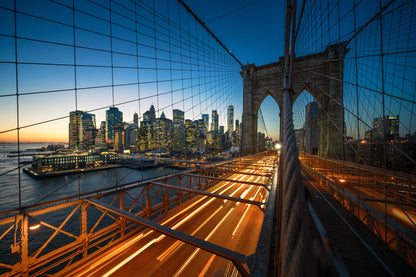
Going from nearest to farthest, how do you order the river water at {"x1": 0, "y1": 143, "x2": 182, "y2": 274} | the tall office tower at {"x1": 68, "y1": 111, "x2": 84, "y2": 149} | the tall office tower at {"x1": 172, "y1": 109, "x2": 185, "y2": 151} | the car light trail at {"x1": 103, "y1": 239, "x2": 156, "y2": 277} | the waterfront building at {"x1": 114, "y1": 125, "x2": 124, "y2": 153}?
the car light trail at {"x1": 103, "y1": 239, "x2": 156, "y2": 277}
the tall office tower at {"x1": 68, "y1": 111, "x2": 84, "y2": 149}
the waterfront building at {"x1": 114, "y1": 125, "x2": 124, "y2": 153}
the river water at {"x1": 0, "y1": 143, "x2": 182, "y2": 274}
the tall office tower at {"x1": 172, "y1": 109, "x2": 185, "y2": 151}

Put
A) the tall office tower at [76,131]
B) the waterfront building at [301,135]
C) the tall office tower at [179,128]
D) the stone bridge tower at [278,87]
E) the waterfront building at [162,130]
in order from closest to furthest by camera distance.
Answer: the tall office tower at [76,131] → the waterfront building at [162,130] → the stone bridge tower at [278,87] → the waterfront building at [301,135] → the tall office tower at [179,128]

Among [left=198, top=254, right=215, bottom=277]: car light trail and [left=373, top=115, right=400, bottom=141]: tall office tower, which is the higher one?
[left=373, top=115, right=400, bottom=141]: tall office tower

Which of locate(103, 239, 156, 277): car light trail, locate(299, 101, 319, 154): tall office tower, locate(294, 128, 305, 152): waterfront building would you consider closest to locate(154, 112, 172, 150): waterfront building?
locate(103, 239, 156, 277): car light trail

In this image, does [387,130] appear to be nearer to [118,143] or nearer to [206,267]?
[206,267]

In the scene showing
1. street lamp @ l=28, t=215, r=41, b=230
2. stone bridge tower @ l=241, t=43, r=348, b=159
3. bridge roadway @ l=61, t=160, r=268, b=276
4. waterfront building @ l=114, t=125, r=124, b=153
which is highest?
stone bridge tower @ l=241, t=43, r=348, b=159

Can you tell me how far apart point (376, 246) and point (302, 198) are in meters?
4.53

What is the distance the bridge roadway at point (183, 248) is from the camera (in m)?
2.88

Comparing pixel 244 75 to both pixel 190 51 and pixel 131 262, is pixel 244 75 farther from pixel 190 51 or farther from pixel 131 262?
pixel 131 262

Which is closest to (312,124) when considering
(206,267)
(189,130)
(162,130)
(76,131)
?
(162,130)

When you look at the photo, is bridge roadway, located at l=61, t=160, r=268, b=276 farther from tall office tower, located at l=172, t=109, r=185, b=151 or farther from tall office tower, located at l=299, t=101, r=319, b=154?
tall office tower, located at l=172, t=109, r=185, b=151

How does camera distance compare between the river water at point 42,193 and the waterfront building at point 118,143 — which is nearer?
the waterfront building at point 118,143

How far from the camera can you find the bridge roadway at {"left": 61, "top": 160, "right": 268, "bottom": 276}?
2.88 meters

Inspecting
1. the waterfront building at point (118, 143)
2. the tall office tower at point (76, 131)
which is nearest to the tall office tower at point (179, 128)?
the waterfront building at point (118, 143)

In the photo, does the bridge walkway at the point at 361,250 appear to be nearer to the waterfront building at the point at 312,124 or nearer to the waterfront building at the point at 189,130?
the waterfront building at the point at 312,124
